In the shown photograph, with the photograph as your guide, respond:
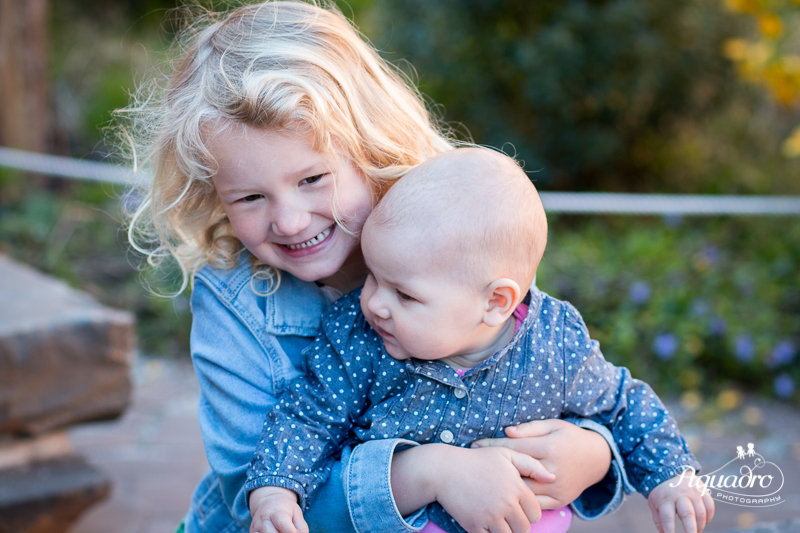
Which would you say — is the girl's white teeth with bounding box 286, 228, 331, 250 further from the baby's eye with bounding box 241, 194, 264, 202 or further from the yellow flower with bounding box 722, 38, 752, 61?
the yellow flower with bounding box 722, 38, 752, 61

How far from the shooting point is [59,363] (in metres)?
2.18

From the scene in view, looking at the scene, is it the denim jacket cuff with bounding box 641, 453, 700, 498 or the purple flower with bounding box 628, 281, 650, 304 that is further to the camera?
the purple flower with bounding box 628, 281, 650, 304

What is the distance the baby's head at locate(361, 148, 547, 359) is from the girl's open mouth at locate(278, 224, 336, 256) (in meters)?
0.14

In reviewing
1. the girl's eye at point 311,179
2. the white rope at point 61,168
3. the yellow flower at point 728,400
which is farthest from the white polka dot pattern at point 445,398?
the white rope at point 61,168

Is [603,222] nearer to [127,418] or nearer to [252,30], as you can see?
[127,418]

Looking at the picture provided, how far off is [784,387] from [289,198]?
301cm

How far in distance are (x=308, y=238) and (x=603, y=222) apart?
13.6 ft

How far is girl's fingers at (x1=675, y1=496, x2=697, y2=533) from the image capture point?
3.56 ft

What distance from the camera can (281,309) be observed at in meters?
1.26

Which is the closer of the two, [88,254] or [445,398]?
[445,398]

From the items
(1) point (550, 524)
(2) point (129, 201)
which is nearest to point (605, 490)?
(1) point (550, 524)

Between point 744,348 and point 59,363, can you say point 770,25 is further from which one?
point 59,363

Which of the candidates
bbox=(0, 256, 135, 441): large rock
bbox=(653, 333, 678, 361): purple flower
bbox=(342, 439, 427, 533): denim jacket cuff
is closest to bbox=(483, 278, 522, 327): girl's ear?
bbox=(342, 439, 427, 533): denim jacket cuff

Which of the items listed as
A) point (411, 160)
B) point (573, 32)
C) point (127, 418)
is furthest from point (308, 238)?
point (573, 32)
